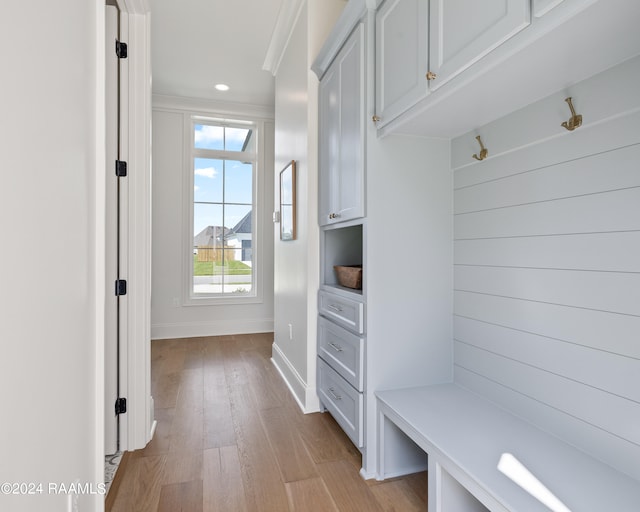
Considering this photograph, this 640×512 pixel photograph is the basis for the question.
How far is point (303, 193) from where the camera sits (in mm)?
2607

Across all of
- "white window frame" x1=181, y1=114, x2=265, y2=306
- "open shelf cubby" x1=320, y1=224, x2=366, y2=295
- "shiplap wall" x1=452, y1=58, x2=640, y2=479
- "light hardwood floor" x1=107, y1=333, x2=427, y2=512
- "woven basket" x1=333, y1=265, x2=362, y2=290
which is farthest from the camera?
"white window frame" x1=181, y1=114, x2=265, y2=306

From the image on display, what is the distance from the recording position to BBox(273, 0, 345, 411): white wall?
2457 millimetres

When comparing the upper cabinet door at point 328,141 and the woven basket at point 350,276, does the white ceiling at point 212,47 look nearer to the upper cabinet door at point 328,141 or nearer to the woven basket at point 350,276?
the upper cabinet door at point 328,141

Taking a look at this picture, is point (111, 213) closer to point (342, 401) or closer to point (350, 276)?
point (350, 276)

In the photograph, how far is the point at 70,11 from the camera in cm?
94

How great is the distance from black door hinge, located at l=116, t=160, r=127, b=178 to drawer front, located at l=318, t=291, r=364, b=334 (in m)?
1.31

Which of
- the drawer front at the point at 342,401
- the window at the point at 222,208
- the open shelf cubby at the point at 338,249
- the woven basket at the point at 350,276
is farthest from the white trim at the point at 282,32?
the drawer front at the point at 342,401

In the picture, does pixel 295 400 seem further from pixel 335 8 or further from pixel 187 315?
pixel 335 8

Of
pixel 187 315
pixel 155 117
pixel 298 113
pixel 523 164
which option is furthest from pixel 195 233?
pixel 523 164

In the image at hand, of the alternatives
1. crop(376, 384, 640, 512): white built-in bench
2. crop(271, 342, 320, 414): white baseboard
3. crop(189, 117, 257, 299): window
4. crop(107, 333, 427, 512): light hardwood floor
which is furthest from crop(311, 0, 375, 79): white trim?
crop(189, 117, 257, 299): window

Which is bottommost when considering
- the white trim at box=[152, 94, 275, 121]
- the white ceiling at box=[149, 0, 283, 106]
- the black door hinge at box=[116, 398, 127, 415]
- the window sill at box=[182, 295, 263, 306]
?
the black door hinge at box=[116, 398, 127, 415]

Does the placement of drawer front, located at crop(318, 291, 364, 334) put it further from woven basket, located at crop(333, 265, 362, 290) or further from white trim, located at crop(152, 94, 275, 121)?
white trim, located at crop(152, 94, 275, 121)

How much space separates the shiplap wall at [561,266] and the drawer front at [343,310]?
0.51 metres

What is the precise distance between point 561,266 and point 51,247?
155 cm
